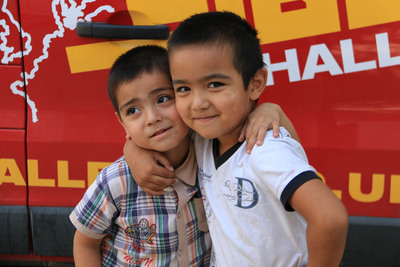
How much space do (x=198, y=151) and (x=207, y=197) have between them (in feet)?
0.57

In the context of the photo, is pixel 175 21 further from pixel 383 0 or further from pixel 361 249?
pixel 361 249

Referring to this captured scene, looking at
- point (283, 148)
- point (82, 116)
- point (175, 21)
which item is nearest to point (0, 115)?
point (82, 116)

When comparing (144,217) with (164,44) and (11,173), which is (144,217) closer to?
(164,44)

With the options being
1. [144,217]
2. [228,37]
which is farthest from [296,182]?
[144,217]

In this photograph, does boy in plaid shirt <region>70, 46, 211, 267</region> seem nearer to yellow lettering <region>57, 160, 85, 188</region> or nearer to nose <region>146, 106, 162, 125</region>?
nose <region>146, 106, 162, 125</region>

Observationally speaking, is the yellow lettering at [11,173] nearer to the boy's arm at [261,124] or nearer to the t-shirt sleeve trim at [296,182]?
the boy's arm at [261,124]

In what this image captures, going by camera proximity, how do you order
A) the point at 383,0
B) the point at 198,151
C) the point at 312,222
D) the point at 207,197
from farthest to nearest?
the point at 383,0
the point at 198,151
the point at 207,197
the point at 312,222

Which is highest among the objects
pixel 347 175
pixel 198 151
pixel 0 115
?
pixel 0 115

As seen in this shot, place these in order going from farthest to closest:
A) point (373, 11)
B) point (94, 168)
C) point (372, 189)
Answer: point (94, 168)
point (372, 189)
point (373, 11)

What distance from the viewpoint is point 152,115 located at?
1296 mm

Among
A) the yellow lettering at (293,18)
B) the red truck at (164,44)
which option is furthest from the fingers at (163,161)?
the yellow lettering at (293,18)

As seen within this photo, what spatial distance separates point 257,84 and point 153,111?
0.31 m

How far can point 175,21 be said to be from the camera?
6.03 feet

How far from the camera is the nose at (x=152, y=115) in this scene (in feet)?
4.24
